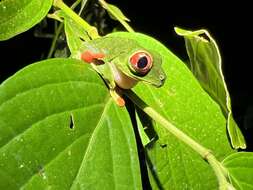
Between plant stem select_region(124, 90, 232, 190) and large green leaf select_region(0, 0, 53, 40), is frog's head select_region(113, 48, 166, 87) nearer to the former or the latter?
plant stem select_region(124, 90, 232, 190)

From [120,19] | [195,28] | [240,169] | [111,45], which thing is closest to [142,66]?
[111,45]

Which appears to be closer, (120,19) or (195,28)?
(120,19)

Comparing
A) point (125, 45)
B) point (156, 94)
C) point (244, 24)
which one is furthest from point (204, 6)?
point (125, 45)

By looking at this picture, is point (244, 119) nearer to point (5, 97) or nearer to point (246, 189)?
point (246, 189)

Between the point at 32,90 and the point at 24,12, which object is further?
the point at 24,12

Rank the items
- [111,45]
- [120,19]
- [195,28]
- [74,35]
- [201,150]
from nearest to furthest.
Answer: [201,150] → [111,45] → [74,35] → [120,19] → [195,28]

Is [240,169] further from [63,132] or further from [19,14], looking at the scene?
[19,14]
